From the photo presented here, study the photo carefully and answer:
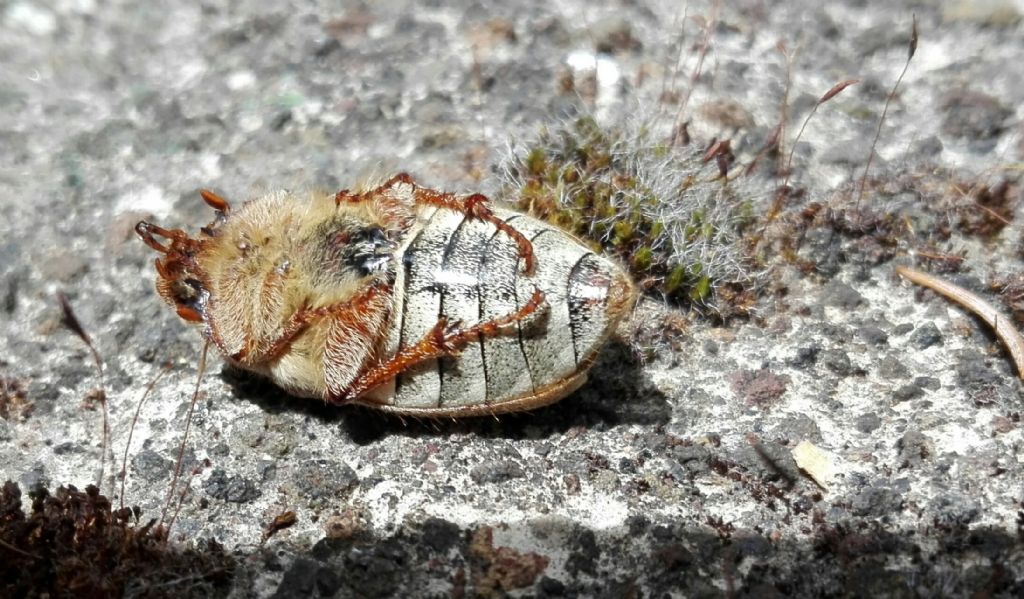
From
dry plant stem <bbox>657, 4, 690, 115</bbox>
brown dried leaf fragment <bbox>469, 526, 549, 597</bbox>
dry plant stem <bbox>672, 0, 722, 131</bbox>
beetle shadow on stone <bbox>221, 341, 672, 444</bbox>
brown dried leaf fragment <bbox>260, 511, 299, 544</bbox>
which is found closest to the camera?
brown dried leaf fragment <bbox>469, 526, 549, 597</bbox>

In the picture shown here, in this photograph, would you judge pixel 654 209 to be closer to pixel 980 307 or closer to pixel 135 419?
pixel 980 307

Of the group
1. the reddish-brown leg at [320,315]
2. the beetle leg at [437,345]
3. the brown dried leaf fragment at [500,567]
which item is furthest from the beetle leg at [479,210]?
the brown dried leaf fragment at [500,567]

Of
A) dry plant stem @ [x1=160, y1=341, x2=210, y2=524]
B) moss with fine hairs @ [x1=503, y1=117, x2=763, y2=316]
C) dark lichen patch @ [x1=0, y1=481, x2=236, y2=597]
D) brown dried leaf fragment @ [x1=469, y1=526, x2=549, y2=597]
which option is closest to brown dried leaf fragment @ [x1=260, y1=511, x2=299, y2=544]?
dark lichen patch @ [x1=0, y1=481, x2=236, y2=597]

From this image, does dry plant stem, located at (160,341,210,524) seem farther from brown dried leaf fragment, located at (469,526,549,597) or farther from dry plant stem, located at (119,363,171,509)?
brown dried leaf fragment, located at (469,526,549,597)

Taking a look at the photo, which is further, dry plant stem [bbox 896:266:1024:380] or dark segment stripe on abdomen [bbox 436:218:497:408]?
dry plant stem [bbox 896:266:1024:380]

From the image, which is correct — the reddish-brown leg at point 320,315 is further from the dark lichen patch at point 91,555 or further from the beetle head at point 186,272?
the dark lichen patch at point 91,555

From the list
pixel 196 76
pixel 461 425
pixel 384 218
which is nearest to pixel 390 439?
pixel 461 425

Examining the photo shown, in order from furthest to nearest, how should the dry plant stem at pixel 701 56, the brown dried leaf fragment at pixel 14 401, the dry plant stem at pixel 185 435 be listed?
the dry plant stem at pixel 701 56 < the brown dried leaf fragment at pixel 14 401 < the dry plant stem at pixel 185 435
